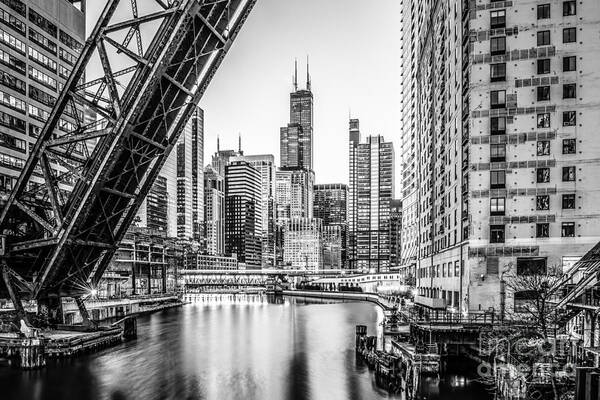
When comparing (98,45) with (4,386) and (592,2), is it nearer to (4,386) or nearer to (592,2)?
(4,386)

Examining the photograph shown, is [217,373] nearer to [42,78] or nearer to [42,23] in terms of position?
[42,78]

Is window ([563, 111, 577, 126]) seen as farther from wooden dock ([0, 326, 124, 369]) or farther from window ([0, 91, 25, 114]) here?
window ([0, 91, 25, 114])

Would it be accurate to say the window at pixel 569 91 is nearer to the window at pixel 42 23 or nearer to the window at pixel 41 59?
the window at pixel 41 59

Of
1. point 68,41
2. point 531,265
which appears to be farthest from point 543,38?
point 68,41

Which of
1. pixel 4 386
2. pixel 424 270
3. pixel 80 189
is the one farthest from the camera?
pixel 424 270

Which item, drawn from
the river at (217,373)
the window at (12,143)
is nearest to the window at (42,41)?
the window at (12,143)

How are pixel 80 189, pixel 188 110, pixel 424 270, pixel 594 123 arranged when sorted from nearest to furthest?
pixel 80 189, pixel 188 110, pixel 594 123, pixel 424 270

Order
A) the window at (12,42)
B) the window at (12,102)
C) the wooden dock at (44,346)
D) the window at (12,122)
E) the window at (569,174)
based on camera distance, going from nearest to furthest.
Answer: the wooden dock at (44,346), the window at (569,174), the window at (12,42), the window at (12,102), the window at (12,122)

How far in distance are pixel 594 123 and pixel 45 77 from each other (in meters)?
71.8

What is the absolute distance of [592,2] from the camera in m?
44.4

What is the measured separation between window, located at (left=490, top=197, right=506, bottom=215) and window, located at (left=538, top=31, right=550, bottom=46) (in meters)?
13.1

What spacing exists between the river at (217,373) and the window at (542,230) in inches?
608

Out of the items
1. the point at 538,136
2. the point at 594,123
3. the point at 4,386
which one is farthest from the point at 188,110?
the point at 594,123

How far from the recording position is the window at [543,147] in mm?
44625
